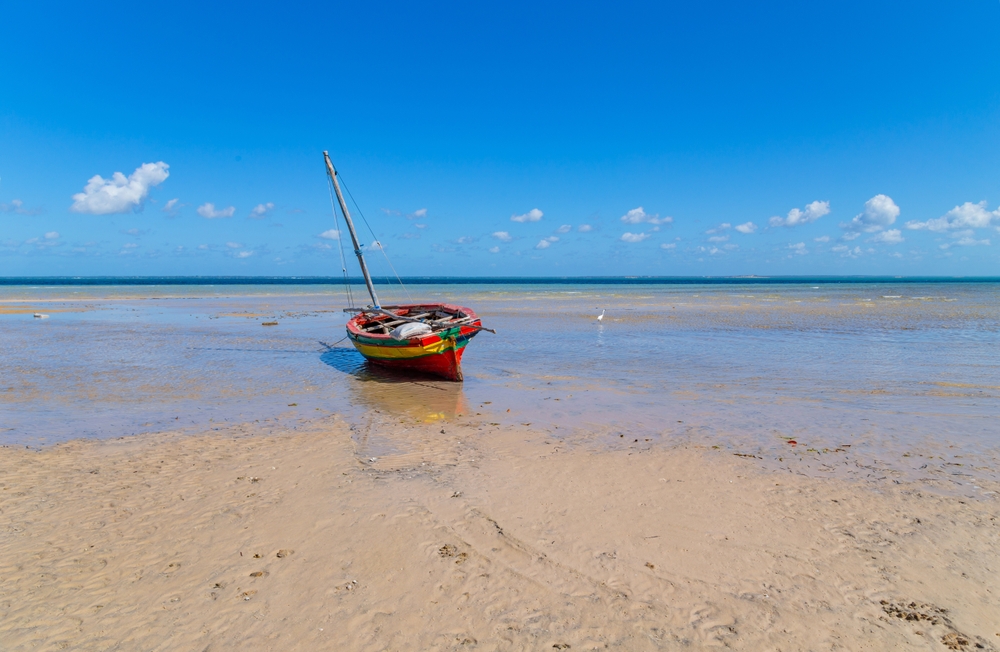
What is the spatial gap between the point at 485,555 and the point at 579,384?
8.36 m

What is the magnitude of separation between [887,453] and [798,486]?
2336 millimetres

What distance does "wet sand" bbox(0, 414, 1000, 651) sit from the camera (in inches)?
165

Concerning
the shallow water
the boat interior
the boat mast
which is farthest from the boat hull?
the boat mast

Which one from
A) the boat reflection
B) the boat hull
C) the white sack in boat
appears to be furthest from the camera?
the white sack in boat

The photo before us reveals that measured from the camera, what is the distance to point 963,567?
4.95m

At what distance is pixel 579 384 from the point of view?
13.3 metres

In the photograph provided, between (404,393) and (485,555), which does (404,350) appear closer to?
(404,393)

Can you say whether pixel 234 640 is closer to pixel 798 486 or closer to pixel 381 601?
pixel 381 601

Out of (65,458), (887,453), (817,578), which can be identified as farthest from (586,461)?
(65,458)

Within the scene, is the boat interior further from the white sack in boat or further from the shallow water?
the white sack in boat

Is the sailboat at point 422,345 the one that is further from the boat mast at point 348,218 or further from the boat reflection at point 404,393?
the boat mast at point 348,218

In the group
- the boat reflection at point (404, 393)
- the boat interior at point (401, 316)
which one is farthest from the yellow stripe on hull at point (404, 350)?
the boat interior at point (401, 316)

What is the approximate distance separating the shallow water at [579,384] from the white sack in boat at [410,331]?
121cm

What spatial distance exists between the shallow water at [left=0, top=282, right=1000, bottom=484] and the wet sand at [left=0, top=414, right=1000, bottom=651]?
193 centimetres
